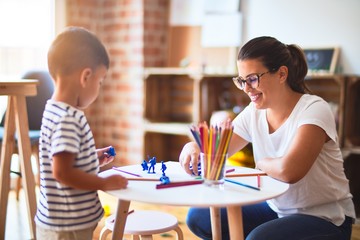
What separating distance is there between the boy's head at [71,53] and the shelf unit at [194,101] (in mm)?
1975

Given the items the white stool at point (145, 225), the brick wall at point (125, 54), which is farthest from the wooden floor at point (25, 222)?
the brick wall at point (125, 54)

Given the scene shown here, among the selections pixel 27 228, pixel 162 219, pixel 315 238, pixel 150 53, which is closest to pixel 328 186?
pixel 315 238

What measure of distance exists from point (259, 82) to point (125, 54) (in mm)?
2481

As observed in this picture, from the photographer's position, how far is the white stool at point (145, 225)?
1815 mm

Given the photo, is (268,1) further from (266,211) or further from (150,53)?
(266,211)

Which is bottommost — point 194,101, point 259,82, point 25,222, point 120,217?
point 25,222

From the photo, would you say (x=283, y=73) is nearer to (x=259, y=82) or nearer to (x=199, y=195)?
(x=259, y=82)

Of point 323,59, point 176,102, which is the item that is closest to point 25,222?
point 176,102

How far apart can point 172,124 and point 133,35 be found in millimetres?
810

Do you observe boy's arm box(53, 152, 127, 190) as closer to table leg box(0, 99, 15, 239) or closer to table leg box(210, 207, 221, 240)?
table leg box(210, 207, 221, 240)

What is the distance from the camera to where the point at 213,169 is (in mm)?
1435

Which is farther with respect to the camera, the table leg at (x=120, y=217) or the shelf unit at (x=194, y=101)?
the shelf unit at (x=194, y=101)

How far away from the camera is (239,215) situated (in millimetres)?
1456

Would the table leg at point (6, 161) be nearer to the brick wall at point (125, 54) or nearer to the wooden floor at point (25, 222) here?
the wooden floor at point (25, 222)
